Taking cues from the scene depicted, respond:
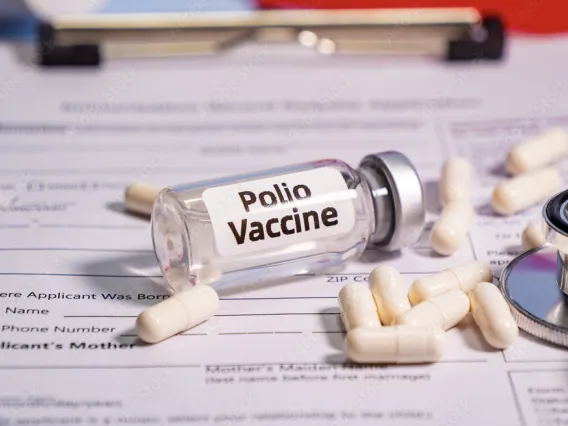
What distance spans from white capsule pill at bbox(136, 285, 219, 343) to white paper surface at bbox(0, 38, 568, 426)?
0.04 feet

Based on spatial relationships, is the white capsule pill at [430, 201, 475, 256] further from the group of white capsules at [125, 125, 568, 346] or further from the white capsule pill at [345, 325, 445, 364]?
the white capsule pill at [345, 325, 445, 364]

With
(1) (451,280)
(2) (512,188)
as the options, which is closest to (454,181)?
(2) (512,188)

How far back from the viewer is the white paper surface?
2.31ft

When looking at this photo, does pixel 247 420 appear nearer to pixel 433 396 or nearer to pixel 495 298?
pixel 433 396

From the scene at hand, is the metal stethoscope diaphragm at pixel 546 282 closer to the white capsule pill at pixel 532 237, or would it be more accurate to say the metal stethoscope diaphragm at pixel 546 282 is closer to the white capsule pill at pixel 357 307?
the white capsule pill at pixel 532 237

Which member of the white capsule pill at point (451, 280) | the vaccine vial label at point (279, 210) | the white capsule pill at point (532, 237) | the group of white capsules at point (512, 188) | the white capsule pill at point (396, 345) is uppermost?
the vaccine vial label at point (279, 210)

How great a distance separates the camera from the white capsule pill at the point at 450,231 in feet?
2.94

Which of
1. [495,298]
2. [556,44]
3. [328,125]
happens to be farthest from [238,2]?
[495,298]


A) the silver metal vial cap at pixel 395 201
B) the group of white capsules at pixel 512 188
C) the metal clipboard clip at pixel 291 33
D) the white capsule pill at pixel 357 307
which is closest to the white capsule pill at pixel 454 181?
the group of white capsules at pixel 512 188

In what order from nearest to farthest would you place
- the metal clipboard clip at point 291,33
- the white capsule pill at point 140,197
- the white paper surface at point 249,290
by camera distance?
the white paper surface at point 249,290 → the white capsule pill at point 140,197 → the metal clipboard clip at point 291,33

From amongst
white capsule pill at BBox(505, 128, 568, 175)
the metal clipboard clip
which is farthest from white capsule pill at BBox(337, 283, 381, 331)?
the metal clipboard clip

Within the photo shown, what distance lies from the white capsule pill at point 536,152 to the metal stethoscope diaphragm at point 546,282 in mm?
200

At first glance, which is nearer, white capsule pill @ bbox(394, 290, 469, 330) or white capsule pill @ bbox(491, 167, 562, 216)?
white capsule pill @ bbox(394, 290, 469, 330)

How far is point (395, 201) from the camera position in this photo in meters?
0.87
